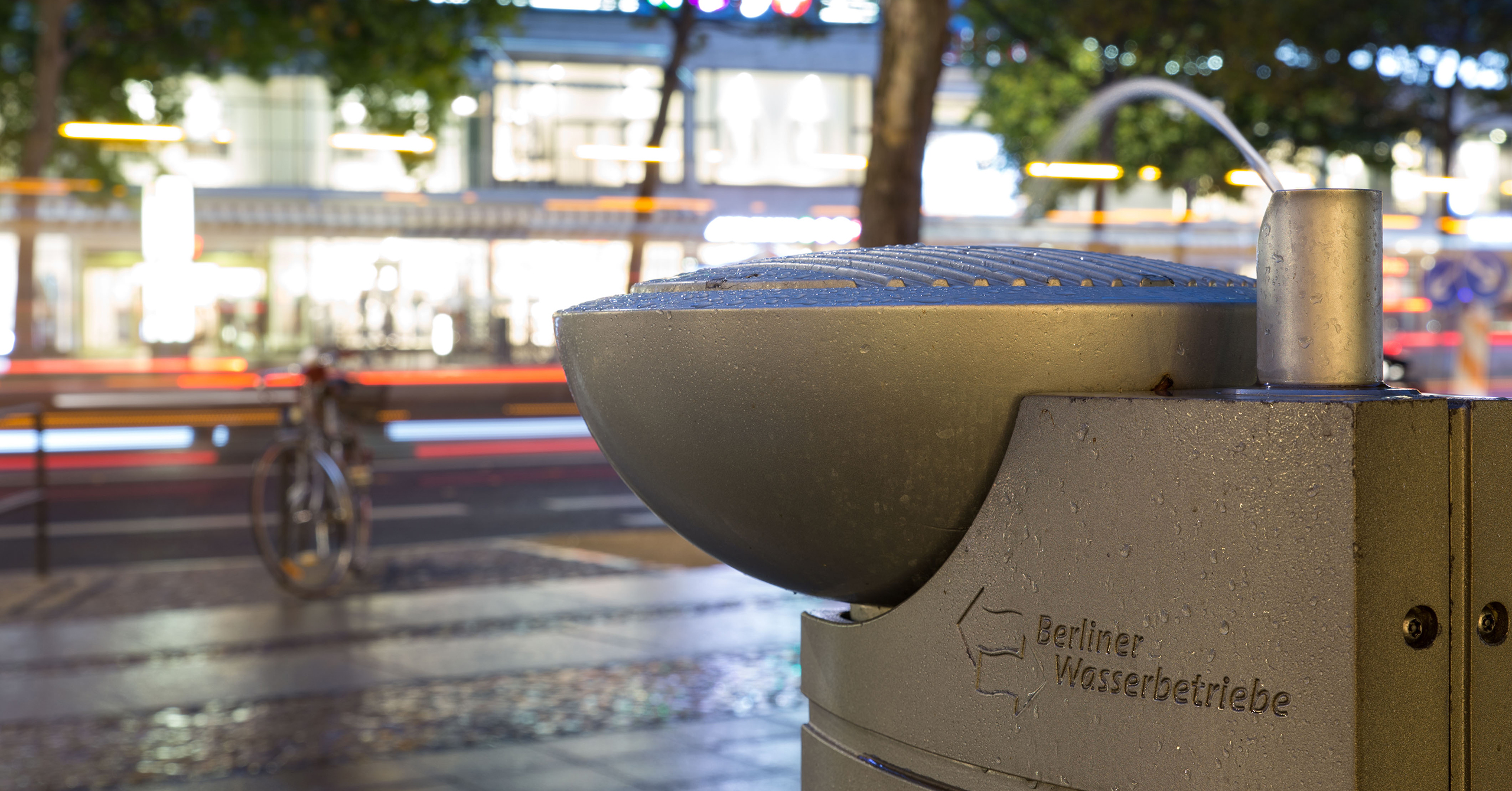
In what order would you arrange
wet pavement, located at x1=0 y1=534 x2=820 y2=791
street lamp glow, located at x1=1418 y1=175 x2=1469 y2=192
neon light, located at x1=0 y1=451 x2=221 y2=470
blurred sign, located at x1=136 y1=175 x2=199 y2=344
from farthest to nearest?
blurred sign, located at x1=136 y1=175 x2=199 y2=344
street lamp glow, located at x1=1418 y1=175 x2=1469 y2=192
neon light, located at x1=0 y1=451 x2=221 y2=470
wet pavement, located at x1=0 y1=534 x2=820 y2=791

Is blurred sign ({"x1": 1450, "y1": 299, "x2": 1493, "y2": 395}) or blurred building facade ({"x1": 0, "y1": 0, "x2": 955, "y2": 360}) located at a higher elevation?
blurred building facade ({"x1": 0, "y1": 0, "x2": 955, "y2": 360})

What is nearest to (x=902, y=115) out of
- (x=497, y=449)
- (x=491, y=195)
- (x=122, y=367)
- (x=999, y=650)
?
(x=999, y=650)

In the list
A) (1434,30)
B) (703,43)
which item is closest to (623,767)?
(703,43)

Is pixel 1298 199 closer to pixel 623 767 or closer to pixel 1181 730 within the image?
pixel 1181 730

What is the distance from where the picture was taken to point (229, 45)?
19609mm

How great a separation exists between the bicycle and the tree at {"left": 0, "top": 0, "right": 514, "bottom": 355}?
1182cm

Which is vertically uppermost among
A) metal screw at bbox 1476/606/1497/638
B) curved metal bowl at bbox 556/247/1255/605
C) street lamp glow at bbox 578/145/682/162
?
street lamp glow at bbox 578/145/682/162

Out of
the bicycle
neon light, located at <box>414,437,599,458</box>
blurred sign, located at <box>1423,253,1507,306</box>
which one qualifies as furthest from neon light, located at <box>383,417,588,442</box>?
blurred sign, located at <box>1423,253,1507,306</box>

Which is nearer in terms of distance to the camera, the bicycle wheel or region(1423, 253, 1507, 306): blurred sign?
the bicycle wheel

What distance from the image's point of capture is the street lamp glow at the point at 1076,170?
2391 centimetres

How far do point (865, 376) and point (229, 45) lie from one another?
764 inches

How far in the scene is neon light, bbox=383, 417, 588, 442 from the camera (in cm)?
1727

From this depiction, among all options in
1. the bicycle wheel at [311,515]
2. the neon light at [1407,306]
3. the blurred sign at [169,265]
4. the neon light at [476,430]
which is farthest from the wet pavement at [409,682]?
the neon light at [1407,306]

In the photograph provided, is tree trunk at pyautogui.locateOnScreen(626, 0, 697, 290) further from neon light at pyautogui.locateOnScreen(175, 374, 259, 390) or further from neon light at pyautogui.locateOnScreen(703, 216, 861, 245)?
neon light at pyautogui.locateOnScreen(175, 374, 259, 390)
